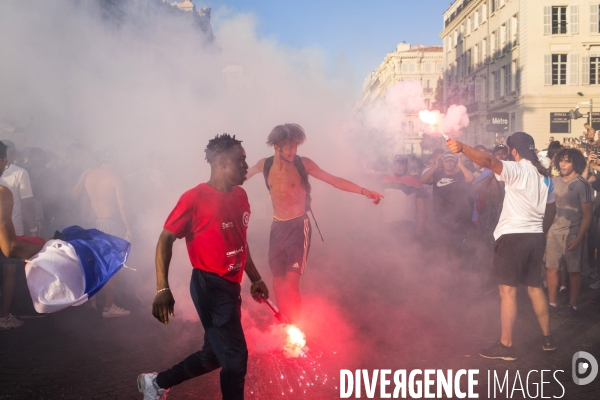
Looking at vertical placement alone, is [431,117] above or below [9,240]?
above

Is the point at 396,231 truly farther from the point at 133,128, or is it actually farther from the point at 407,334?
the point at 133,128

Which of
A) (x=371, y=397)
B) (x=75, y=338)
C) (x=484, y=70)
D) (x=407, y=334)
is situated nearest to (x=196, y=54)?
(x=75, y=338)

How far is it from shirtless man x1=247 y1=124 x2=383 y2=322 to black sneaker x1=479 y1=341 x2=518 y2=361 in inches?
63.8

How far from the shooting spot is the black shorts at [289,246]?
5023mm

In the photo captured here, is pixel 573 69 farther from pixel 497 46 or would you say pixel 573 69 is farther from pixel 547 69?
pixel 497 46

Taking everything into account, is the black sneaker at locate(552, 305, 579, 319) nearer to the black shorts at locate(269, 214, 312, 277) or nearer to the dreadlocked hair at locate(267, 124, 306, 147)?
the black shorts at locate(269, 214, 312, 277)

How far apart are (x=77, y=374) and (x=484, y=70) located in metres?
44.4

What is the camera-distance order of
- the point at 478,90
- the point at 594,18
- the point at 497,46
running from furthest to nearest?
the point at 478,90, the point at 497,46, the point at 594,18

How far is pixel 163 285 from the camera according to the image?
3170 mm

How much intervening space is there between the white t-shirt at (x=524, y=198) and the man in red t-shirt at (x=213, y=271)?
246 cm

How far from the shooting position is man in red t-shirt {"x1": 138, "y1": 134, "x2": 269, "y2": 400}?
10.4 feet

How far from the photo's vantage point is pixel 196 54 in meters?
11.5

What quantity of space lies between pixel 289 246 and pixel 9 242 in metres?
2.37

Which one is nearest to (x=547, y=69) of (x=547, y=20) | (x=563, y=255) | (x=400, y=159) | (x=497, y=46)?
(x=547, y=20)
